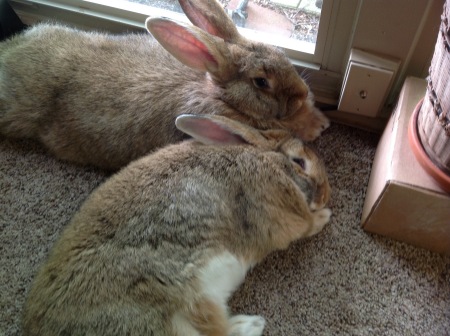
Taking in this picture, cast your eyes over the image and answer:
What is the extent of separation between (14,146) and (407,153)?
117cm

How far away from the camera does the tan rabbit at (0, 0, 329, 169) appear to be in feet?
4.47

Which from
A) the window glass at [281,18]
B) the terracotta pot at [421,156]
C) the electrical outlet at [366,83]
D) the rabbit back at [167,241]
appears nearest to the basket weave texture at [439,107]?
the terracotta pot at [421,156]

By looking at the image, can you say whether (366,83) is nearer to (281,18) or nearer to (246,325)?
(281,18)

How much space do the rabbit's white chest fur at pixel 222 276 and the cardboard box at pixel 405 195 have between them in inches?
14.6

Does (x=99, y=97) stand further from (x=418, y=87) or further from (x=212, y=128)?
(x=418, y=87)

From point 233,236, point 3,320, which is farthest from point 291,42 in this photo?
point 3,320

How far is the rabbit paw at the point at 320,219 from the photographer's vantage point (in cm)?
139

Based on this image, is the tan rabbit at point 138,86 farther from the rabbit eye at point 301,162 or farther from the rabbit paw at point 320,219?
the rabbit paw at point 320,219

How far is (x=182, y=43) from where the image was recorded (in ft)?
4.29

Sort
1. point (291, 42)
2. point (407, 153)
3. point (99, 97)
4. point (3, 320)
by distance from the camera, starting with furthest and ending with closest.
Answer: point (291, 42) → point (99, 97) → point (3, 320) → point (407, 153)

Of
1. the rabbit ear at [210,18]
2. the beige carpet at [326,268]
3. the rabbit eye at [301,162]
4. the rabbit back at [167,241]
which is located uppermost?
the rabbit ear at [210,18]

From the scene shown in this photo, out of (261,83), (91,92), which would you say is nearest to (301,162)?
(261,83)

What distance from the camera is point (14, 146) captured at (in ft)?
5.40

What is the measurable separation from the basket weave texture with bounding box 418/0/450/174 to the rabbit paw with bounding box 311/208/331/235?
1.10 ft
